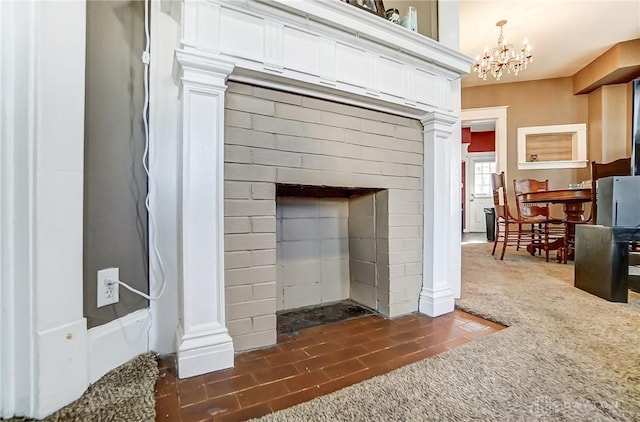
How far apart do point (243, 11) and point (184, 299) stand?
1189 mm

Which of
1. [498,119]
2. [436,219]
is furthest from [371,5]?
[498,119]

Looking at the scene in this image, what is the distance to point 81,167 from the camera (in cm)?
95

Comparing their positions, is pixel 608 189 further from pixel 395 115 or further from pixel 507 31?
pixel 507 31

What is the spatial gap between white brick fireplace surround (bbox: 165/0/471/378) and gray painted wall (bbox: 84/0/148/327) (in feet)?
0.53

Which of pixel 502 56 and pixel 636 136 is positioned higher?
pixel 502 56

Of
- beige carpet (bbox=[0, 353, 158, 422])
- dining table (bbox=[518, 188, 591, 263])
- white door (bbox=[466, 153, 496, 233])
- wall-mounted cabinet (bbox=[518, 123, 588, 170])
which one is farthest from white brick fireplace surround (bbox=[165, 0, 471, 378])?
white door (bbox=[466, 153, 496, 233])

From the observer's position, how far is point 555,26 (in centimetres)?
371

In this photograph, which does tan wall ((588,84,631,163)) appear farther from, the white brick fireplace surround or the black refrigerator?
the white brick fireplace surround

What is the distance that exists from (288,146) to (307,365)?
3.15ft

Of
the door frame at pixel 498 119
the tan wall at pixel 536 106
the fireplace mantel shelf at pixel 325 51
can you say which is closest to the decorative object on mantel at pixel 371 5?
the fireplace mantel shelf at pixel 325 51

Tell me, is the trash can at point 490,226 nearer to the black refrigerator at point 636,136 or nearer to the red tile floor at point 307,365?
the black refrigerator at point 636,136

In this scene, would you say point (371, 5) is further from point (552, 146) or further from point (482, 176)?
point (482, 176)

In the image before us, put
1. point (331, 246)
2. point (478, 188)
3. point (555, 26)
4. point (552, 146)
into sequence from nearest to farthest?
point (331, 246) → point (555, 26) → point (552, 146) → point (478, 188)

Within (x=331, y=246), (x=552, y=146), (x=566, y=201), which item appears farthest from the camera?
(x=552, y=146)
